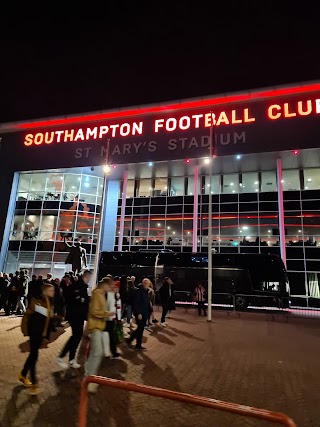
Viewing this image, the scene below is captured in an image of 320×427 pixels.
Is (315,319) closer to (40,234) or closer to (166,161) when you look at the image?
(166,161)

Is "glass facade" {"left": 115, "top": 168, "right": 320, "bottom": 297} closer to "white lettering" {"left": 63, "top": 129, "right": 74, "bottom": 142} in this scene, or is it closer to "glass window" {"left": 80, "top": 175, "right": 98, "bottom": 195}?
"glass window" {"left": 80, "top": 175, "right": 98, "bottom": 195}

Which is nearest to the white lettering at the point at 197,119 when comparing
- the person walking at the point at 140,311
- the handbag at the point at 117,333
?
the person walking at the point at 140,311

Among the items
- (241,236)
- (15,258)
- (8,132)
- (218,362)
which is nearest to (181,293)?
(241,236)

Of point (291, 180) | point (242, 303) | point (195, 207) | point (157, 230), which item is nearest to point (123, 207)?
point (157, 230)

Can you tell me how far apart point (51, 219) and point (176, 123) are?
13213mm

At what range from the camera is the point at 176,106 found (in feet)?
79.9

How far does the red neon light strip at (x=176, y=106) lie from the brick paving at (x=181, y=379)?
17.8 metres

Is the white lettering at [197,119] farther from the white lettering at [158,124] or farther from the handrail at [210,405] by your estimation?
the handrail at [210,405]

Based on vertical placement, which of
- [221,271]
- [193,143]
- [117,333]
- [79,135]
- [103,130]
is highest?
[103,130]

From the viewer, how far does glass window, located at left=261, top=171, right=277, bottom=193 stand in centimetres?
2559

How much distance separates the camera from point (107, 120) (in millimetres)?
26031

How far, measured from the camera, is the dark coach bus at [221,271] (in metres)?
18.7

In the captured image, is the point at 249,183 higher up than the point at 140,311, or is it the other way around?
the point at 249,183

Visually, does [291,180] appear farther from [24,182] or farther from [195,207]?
[24,182]
